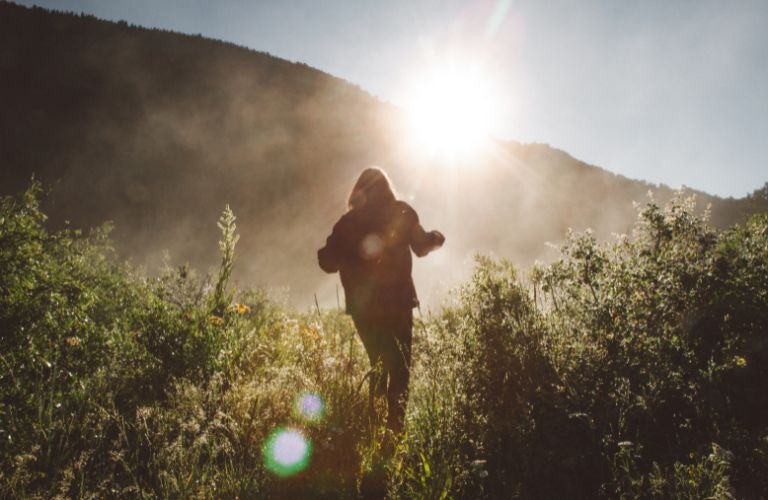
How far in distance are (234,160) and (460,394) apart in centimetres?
4326

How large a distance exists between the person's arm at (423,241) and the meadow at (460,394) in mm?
454

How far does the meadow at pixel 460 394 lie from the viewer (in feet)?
6.02

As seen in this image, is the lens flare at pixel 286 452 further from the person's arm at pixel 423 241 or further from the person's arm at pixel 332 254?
the person's arm at pixel 423 241

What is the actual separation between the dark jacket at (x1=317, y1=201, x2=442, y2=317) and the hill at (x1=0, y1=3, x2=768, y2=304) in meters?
26.1

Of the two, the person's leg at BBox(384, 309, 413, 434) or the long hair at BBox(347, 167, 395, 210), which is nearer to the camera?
the person's leg at BBox(384, 309, 413, 434)

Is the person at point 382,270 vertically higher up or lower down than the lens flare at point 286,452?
higher up

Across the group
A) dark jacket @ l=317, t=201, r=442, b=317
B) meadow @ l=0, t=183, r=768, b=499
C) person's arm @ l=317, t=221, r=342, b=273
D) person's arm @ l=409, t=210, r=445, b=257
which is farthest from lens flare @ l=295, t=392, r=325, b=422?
person's arm @ l=409, t=210, r=445, b=257

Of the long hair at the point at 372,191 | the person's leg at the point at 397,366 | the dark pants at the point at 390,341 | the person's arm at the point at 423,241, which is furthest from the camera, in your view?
the long hair at the point at 372,191

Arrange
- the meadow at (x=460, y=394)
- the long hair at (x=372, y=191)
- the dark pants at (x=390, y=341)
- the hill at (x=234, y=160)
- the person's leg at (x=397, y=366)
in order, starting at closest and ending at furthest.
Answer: the meadow at (x=460, y=394)
the person's leg at (x=397, y=366)
the dark pants at (x=390, y=341)
the long hair at (x=372, y=191)
the hill at (x=234, y=160)

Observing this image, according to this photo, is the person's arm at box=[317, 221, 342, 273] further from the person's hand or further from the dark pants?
the person's hand

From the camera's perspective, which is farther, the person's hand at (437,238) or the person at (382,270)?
the person's hand at (437,238)

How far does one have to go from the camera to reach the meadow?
1.83 m

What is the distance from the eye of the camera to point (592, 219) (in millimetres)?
40562

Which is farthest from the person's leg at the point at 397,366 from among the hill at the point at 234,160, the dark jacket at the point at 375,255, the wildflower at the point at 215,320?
the hill at the point at 234,160
